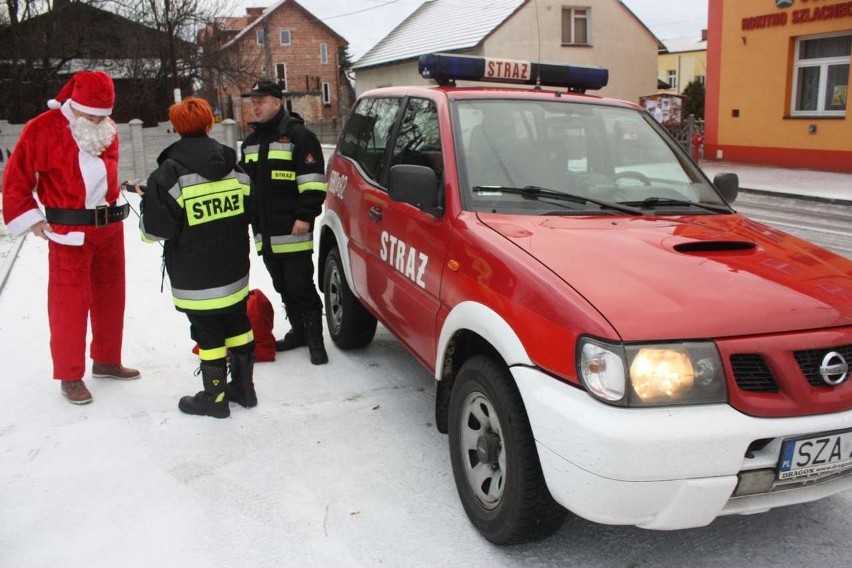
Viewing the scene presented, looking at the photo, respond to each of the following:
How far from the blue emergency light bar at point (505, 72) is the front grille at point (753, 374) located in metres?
2.40

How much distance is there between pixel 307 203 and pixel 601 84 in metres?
2.05

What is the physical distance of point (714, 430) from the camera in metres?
2.24

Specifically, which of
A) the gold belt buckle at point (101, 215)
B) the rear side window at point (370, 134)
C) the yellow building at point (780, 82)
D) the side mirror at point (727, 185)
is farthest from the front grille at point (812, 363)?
the yellow building at point (780, 82)

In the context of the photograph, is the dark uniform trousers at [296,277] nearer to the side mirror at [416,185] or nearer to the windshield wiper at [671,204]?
the side mirror at [416,185]

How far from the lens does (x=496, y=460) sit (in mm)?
2846

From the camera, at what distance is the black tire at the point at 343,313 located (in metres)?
5.00

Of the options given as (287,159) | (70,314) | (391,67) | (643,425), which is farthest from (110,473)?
(391,67)

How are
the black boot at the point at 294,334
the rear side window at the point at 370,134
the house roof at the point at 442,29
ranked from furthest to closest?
the house roof at the point at 442,29
the black boot at the point at 294,334
the rear side window at the point at 370,134

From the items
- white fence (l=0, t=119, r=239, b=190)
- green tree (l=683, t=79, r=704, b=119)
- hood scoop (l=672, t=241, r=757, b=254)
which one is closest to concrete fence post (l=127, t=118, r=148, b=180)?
white fence (l=0, t=119, r=239, b=190)

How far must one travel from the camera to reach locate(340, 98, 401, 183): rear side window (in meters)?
4.38

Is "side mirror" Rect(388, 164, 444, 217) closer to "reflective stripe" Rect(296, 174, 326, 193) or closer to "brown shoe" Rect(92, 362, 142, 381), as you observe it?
"reflective stripe" Rect(296, 174, 326, 193)

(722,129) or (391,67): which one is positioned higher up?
(391,67)

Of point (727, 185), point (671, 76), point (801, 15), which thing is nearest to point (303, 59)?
point (671, 76)

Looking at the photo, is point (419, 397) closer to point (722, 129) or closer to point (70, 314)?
point (70, 314)
